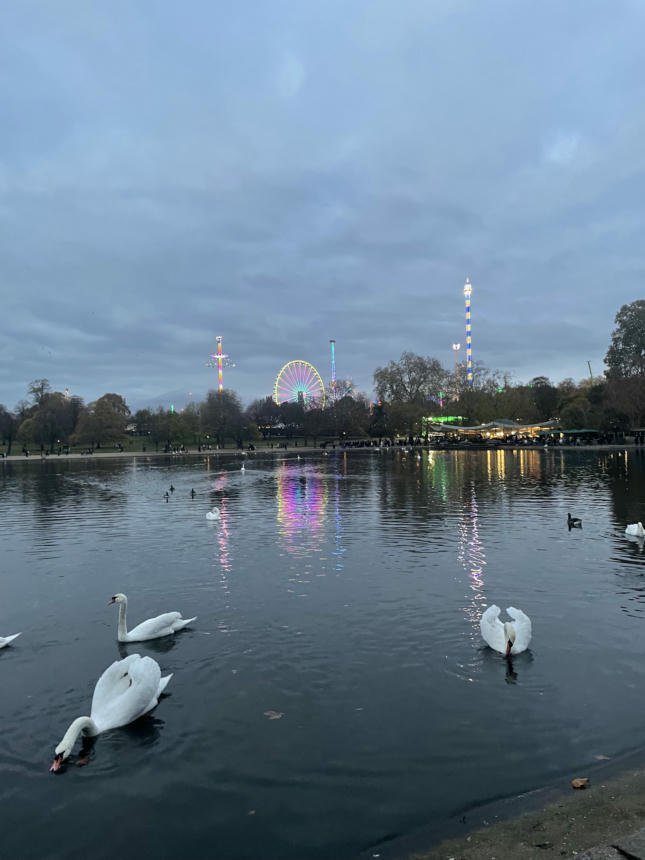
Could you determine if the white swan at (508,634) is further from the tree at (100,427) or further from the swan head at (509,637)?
the tree at (100,427)

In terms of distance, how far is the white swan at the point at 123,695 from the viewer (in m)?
7.20

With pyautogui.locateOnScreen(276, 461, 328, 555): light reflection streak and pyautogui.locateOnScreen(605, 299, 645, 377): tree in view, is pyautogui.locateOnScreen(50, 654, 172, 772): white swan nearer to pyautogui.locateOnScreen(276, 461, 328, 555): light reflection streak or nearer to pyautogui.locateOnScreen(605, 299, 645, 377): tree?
pyautogui.locateOnScreen(276, 461, 328, 555): light reflection streak

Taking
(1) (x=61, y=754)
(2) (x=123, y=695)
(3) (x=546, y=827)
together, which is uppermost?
(2) (x=123, y=695)

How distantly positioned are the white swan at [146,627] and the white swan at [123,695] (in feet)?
7.55

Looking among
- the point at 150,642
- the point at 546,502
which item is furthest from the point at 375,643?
the point at 546,502

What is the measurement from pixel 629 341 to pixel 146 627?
96.3 metres

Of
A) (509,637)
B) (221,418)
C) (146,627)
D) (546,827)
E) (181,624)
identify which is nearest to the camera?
(546,827)

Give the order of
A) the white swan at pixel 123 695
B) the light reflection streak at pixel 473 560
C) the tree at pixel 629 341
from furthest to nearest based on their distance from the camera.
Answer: the tree at pixel 629 341
the light reflection streak at pixel 473 560
the white swan at pixel 123 695

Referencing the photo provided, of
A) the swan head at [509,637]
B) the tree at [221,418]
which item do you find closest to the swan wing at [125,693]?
the swan head at [509,637]

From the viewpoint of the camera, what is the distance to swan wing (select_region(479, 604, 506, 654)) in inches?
359

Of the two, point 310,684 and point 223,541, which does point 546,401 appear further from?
point 310,684

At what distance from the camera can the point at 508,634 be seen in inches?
353

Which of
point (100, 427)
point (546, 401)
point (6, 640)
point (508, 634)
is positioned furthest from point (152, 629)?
point (546, 401)

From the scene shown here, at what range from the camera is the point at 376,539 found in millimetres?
18250
